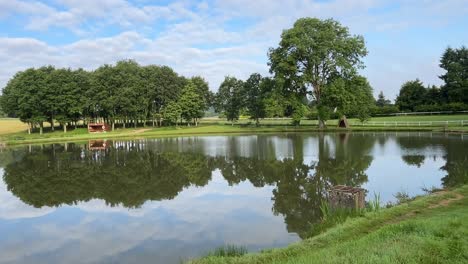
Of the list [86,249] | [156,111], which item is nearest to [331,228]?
[86,249]

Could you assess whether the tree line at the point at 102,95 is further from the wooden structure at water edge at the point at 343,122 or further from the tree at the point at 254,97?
the wooden structure at water edge at the point at 343,122

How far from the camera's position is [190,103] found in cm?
7625

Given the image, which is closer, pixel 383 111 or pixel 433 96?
pixel 433 96

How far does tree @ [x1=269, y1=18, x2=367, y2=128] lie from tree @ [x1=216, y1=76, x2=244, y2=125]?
2240 centimetres

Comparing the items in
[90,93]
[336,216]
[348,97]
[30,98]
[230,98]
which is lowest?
[336,216]

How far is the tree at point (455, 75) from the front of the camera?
6881 cm

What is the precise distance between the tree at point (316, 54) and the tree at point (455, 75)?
2470 cm

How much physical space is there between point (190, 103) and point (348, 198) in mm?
66279

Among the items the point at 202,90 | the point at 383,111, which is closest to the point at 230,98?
the point at 202,90

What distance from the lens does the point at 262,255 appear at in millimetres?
8352

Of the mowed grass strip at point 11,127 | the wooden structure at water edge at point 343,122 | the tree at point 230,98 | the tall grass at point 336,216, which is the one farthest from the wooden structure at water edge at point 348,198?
the mowed grass strip at point 11,127

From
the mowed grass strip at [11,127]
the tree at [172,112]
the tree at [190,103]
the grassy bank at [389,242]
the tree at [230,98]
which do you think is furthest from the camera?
the mowed grass strip at [11,127]

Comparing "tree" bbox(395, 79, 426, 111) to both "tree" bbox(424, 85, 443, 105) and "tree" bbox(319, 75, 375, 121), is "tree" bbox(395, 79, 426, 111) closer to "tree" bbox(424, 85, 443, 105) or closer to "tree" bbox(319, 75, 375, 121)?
"tree" bbox(424, 85, 443, 105)

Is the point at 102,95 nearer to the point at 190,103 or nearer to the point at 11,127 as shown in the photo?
the point at 190,103
